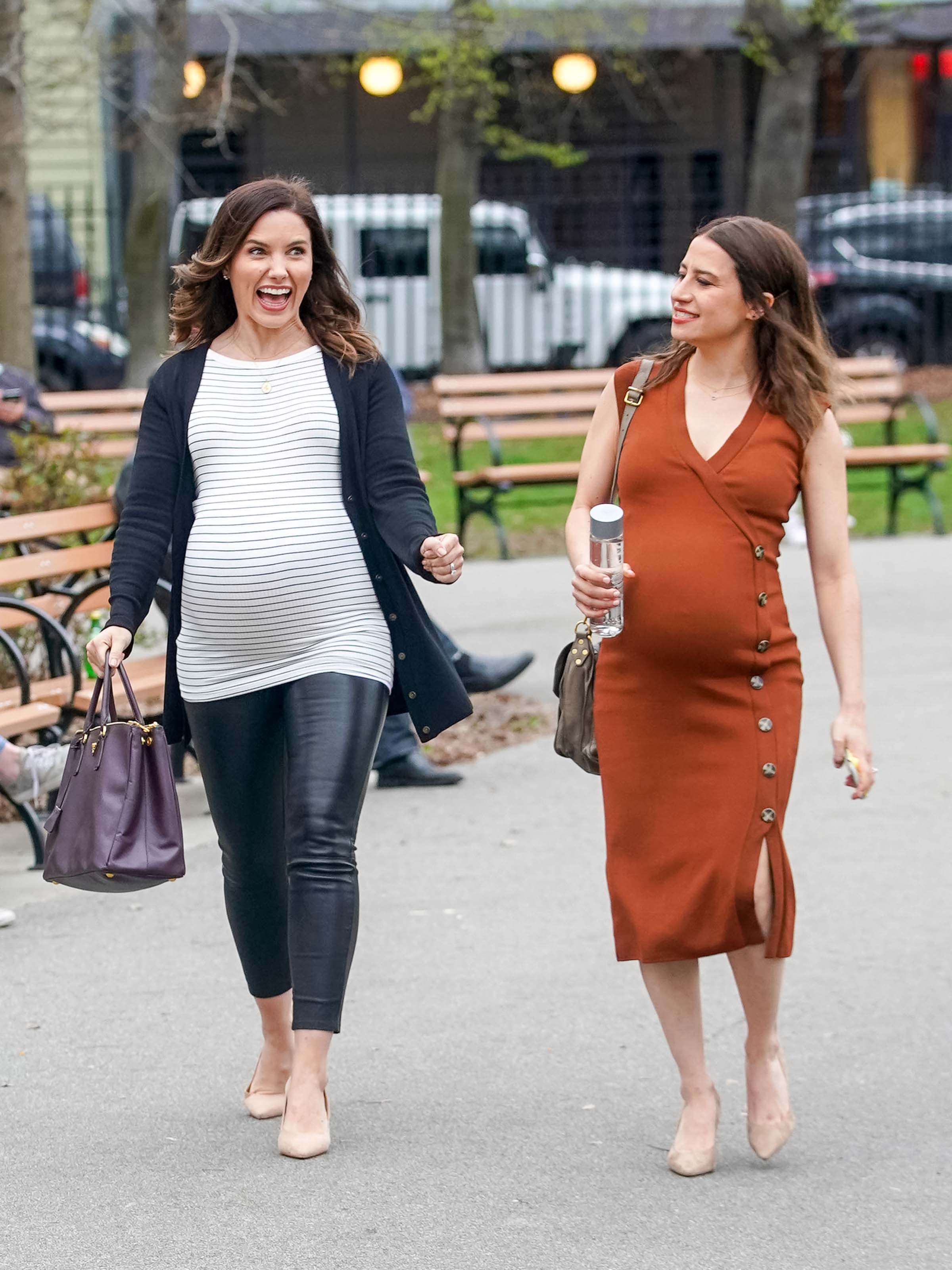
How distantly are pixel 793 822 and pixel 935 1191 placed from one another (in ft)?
8.95

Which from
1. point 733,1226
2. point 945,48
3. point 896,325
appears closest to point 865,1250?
point 733,1226

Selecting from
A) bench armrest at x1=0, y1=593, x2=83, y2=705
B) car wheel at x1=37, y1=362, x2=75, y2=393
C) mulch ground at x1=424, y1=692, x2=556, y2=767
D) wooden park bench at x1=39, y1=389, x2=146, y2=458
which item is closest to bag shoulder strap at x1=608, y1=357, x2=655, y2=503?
bench armrest at x1=0, y1=593, x2=83, y2=705

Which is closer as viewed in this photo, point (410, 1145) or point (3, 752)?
point (410, 1145)

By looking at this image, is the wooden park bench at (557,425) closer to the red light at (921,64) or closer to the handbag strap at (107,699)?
the handbag strap at (107,699)

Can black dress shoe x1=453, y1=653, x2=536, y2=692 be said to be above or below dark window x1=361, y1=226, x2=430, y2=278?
below

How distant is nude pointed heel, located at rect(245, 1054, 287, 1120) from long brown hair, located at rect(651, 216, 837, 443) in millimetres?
1730

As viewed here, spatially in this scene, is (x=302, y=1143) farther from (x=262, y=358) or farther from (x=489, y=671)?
(x=489, y=671)

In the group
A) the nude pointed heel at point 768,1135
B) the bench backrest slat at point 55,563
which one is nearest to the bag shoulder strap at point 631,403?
the nude pointed heel at point 768,1135

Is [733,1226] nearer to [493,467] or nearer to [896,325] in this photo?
[493,467]

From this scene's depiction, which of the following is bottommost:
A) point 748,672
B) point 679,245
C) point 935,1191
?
point 935,1191

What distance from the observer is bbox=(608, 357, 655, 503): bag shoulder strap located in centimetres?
375

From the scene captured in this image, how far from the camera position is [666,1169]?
380 cm

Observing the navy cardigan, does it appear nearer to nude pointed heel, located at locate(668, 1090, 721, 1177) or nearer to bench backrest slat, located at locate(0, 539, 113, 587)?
nude pointed heel, located at locate(668, 1090, 721, 1177)

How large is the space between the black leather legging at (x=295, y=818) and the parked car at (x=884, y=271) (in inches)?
687
